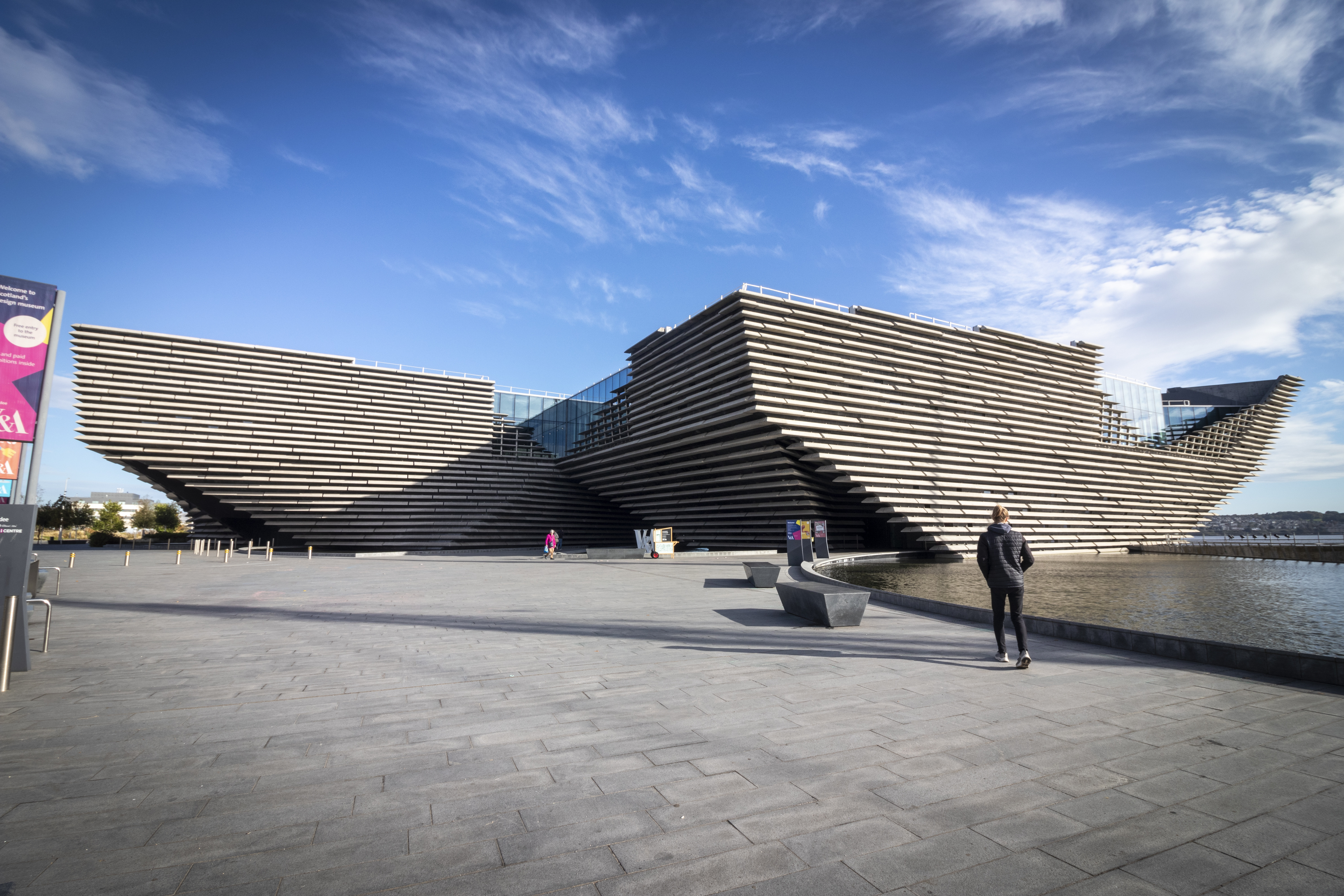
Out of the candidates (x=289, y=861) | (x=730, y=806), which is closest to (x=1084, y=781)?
(x=730, y=806)

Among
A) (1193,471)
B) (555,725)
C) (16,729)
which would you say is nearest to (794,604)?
(555,725)

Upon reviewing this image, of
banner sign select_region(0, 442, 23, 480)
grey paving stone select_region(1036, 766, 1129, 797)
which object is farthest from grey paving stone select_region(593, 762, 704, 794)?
banner sign select_region(0, 442, 23, 480)

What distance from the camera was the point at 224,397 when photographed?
36.1 m

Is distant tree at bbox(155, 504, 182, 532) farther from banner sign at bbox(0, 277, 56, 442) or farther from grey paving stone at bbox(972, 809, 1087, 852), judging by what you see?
grey paving stone at bbox(972, 809, 1087, 852)

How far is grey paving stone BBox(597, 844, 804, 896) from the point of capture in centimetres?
241

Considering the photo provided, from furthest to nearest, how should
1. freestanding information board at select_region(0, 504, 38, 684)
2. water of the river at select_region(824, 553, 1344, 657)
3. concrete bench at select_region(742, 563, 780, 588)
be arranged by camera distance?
1. concrete bench at select_region(742, 563, 780, 588)
2. water of the river at select_region(824, 553, 1344, 657)
3. freestanding information board at select_region(0, 504, 38, 684)

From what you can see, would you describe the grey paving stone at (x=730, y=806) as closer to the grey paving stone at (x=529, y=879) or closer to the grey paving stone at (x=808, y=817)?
the grey paving stone at (x=808, y=817)

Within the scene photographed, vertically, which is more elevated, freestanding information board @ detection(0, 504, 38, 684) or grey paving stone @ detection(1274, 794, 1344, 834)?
freestanding information board @ detection(0, 504, 38, 684)

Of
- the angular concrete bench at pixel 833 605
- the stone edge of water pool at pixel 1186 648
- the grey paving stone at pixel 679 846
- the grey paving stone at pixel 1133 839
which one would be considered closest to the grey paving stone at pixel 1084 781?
the grey paving stone at pixel 1133 839

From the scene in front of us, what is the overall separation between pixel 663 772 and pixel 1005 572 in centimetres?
444

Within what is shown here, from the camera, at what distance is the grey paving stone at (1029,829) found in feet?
9.14

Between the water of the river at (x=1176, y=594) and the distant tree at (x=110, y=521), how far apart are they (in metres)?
75.6

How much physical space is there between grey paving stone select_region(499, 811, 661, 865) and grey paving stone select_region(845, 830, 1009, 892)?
3.12ft

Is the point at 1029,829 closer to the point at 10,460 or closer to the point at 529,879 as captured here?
the point at 529,879
